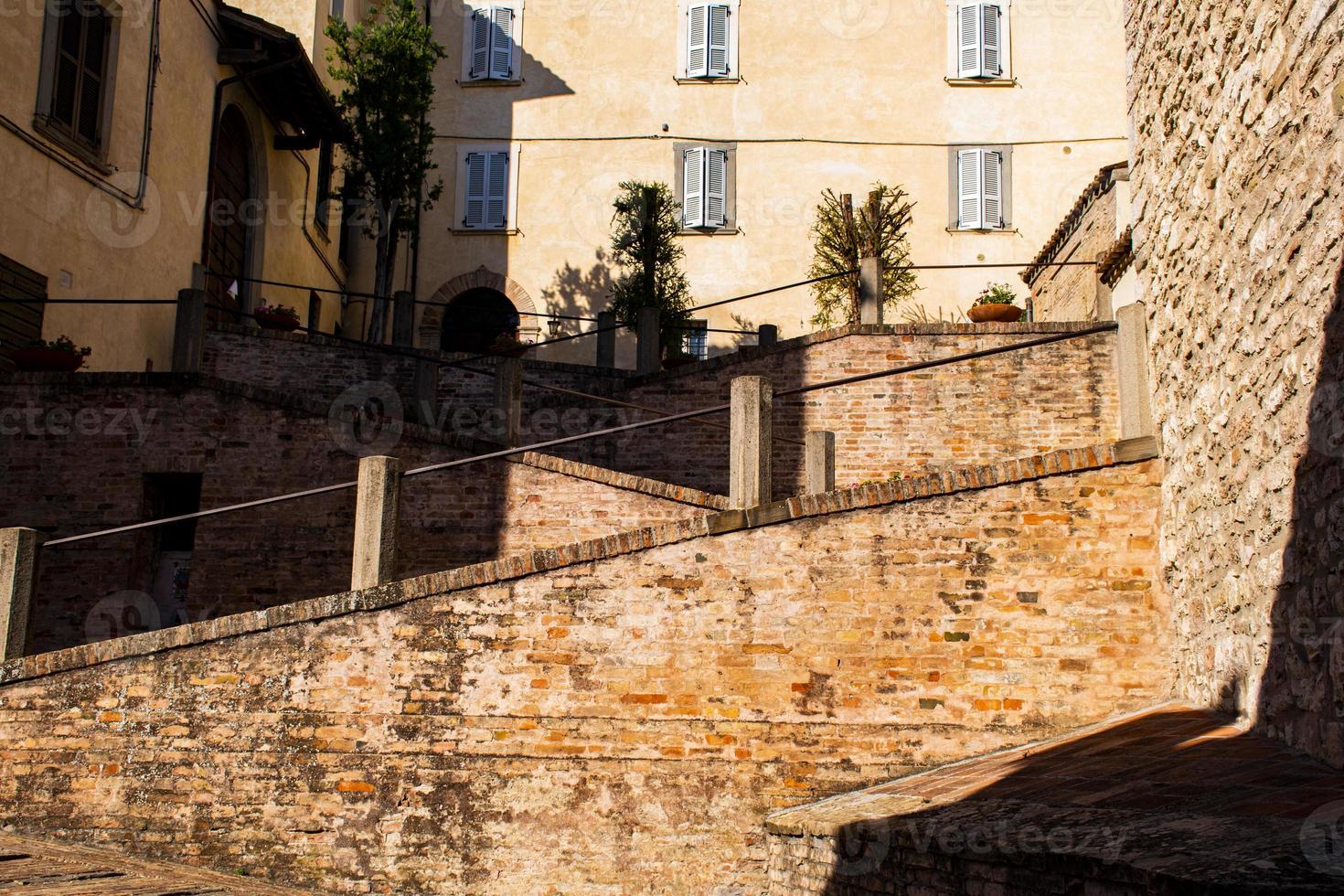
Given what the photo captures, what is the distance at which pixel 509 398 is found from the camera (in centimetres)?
1159

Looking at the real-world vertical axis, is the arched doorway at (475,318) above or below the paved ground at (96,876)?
above

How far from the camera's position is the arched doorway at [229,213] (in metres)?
16.8

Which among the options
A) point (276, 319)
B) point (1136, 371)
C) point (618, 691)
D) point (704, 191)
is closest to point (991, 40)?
point (704, 191)

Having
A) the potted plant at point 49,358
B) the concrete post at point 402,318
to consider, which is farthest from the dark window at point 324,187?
the potted plant at point 49,358

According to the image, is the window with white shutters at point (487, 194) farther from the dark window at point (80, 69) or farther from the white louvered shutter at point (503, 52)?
the dark window at point (80, 69)

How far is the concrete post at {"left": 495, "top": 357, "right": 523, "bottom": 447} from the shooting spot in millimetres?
11406

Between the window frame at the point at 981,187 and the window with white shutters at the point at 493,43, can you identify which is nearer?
the window frame at the point at 981,187

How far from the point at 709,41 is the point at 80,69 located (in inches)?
444

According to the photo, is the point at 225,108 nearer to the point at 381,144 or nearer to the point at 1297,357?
the point at 381,144

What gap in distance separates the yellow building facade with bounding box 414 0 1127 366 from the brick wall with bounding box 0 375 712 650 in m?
10.0

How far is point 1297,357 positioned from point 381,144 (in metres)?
15.8

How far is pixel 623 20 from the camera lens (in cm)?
2236

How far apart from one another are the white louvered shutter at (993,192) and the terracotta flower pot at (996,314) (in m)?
6.75

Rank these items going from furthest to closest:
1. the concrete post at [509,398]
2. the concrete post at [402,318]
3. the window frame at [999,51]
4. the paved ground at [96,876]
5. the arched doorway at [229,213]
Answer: the window frame at [999,51] → the arched doorway at [229,213] → the concrete post at [402,318] → the concrete post at [509,398] → the paved ground at [96,876]
